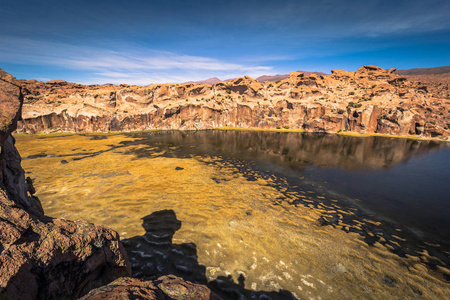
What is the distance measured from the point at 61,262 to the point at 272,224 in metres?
9.56

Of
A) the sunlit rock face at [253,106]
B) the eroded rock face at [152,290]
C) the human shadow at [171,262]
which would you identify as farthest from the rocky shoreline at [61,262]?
the sunlit rock face at [253,106]

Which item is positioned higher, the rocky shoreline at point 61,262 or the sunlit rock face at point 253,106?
the sunlit rock face at point 253,106

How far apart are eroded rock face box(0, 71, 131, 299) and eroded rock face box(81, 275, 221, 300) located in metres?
1.00

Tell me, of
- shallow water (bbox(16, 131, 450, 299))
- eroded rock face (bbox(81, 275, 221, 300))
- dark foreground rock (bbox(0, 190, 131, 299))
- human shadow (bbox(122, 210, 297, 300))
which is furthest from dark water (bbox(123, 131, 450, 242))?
dark foreground rock (bbox(0, 190, 131, 299))

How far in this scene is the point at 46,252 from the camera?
330cm

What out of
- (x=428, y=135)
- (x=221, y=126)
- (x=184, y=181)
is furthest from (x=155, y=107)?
(x=428, y=135)

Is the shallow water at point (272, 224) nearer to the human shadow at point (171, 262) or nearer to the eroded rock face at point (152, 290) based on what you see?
the human shadow at point (171, 262)

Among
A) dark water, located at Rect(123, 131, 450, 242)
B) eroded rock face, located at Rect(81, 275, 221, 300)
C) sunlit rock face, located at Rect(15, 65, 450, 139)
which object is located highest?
sunlit rock face, located at Rect(15, 65, 450, 139)

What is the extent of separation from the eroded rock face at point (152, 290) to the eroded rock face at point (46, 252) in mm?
999

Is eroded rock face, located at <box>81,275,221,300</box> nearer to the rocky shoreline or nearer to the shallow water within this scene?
the rocky shoreline

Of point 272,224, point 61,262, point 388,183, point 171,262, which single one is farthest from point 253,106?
point 61,262

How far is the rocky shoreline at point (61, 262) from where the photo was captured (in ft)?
9.14

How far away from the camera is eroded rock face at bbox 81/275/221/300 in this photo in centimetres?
273

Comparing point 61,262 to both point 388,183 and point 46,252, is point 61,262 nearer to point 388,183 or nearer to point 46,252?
point 46,252
